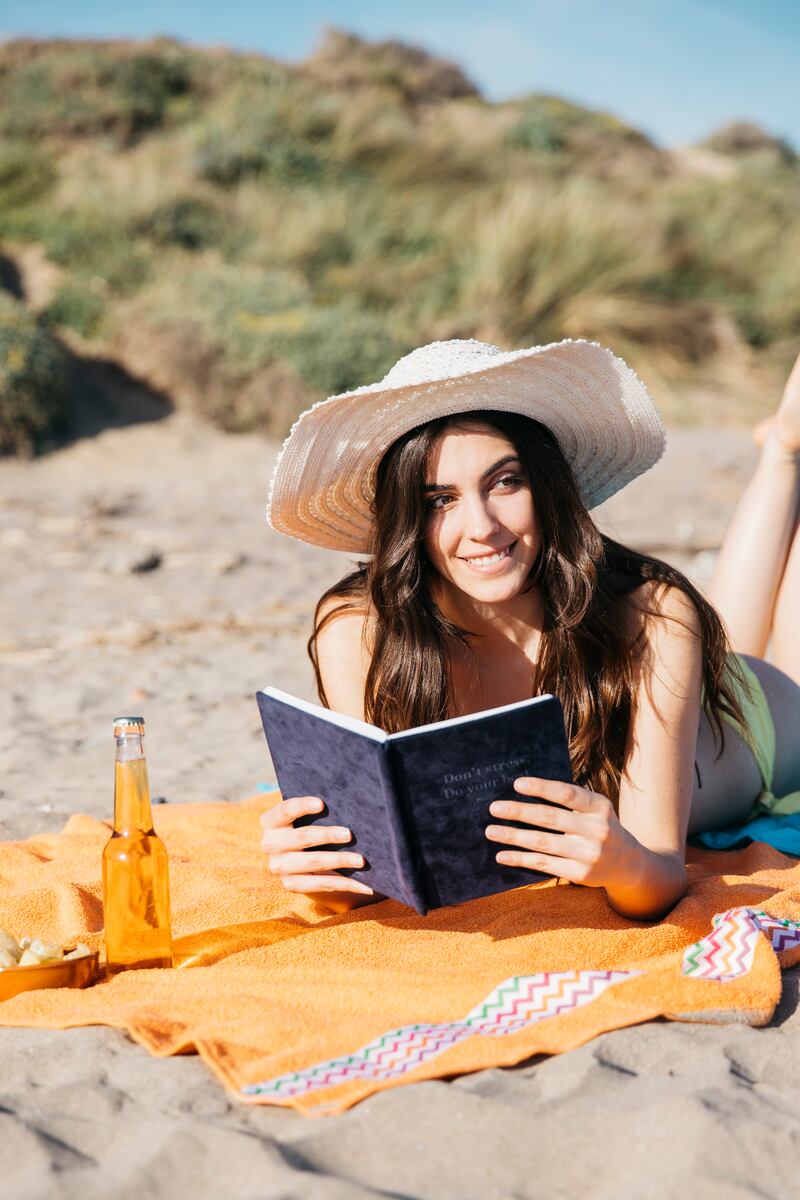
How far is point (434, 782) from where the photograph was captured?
2242 millimetres

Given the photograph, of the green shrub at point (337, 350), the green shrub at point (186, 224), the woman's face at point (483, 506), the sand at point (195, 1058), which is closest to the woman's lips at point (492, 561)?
the woman's face at point (483, 506)

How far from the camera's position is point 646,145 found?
26.5 m

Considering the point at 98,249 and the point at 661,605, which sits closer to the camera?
the point at 661,605

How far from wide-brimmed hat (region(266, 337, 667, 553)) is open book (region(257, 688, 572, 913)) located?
80cm

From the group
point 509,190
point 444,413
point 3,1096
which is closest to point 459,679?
point 444,413

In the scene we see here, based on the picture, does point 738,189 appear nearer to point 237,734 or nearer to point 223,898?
point 237,734

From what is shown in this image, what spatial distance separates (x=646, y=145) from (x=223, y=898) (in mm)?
26240

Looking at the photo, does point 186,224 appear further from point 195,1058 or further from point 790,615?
point 195,1058

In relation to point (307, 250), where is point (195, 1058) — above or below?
below

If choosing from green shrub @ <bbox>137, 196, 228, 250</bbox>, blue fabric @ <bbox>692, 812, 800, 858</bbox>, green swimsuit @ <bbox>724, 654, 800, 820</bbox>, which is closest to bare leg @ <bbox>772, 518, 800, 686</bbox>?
green swimsuit @ <bbox>724, 654, 800, 820</bbox>

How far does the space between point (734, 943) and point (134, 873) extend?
124 centimetres

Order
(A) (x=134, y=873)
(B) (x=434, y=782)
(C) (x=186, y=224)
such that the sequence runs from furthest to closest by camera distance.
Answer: (C) (x=186, y=224) < (A) (x=134, y=873) < (B) (x=434, y=782)

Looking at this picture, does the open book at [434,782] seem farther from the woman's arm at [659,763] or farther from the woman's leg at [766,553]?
the woman's leg at [766,553]

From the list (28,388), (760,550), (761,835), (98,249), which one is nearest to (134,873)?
(761,835)
